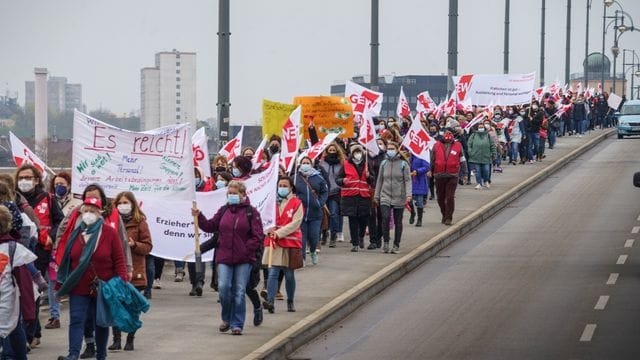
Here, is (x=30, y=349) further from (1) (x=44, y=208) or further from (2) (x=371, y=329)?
(2) (x=371, y=329)

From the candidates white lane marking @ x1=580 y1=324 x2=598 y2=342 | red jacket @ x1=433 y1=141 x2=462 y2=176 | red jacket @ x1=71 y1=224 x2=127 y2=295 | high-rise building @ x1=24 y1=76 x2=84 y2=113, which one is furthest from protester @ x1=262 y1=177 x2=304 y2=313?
high-rise building @ x1=24 y1=76 x2=84 y2=113

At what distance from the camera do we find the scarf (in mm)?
13977

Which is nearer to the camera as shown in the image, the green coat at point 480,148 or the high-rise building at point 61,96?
the green coat at point 480,148

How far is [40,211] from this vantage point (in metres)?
16.3

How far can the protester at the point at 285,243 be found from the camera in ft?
58.8

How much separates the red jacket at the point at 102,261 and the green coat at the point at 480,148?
21.7 metres

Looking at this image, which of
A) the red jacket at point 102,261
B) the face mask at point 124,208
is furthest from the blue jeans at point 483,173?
the red jacket at point 102,261

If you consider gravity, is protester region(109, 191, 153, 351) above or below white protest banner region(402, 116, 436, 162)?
below

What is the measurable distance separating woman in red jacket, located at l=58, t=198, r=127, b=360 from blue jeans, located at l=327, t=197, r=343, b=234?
428 inches

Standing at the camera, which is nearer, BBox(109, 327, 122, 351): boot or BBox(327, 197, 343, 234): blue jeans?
BBox(109, 327, 122, 351): boot

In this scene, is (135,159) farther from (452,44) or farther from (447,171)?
(452,44)

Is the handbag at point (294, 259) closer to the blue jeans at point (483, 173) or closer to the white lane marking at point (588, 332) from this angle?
the white lane marking at point (588, 332)

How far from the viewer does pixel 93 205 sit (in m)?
14.0

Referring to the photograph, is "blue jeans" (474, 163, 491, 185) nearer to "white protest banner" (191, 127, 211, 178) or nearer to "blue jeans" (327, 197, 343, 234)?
"blue jeans" (327, 197, 343, 234)
